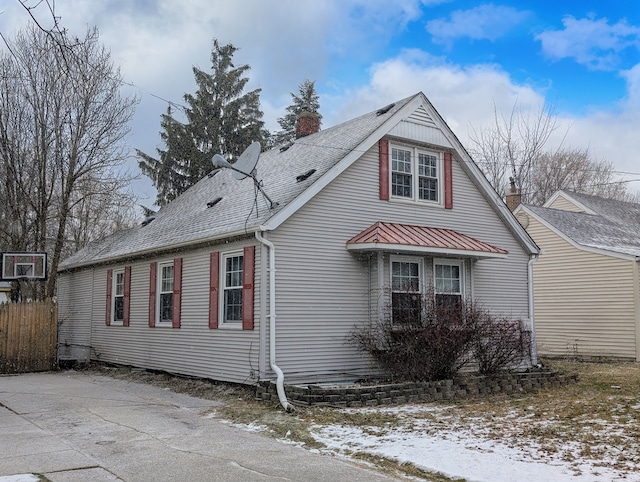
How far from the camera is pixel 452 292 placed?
1429cm

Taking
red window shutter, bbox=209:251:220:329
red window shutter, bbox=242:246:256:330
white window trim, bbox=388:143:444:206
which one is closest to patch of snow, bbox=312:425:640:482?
red window shutter, bbox=242:246:256:330

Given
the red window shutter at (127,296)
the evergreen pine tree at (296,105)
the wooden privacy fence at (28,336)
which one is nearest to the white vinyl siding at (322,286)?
the red window shutter at (127,296)

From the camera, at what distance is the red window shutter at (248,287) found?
39.8ft

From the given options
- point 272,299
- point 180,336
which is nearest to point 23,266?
point 180,336

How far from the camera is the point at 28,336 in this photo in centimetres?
1702

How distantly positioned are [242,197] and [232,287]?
253 cm

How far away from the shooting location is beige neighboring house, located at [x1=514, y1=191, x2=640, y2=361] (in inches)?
734

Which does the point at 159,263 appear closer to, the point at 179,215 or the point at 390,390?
the point at 179,215

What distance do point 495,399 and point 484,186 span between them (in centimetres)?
566

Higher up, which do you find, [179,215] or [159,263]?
[179,215]

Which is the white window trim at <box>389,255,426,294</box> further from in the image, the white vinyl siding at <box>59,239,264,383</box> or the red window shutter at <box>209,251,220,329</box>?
the red window shutter at <box>209,251,220,329</box>

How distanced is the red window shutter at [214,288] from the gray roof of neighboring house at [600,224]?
12.1 m

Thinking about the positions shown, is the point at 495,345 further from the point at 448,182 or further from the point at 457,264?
the point at 448,182

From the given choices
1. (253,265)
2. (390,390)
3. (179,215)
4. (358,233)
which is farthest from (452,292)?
(179,215)
